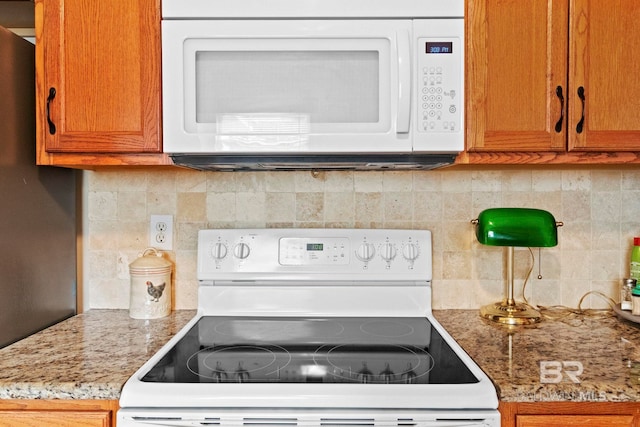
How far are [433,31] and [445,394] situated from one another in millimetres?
914

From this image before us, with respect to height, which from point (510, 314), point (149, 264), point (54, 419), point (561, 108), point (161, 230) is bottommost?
point (54, 419)

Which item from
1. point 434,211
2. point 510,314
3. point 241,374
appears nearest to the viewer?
point 241,374

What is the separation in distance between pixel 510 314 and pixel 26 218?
1.47 m

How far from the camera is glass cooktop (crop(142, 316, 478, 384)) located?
3.58ft

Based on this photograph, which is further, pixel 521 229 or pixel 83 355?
pixel 521 229

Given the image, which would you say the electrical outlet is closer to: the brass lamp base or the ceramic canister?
the ceramic canister

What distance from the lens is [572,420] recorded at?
1027 millimetres

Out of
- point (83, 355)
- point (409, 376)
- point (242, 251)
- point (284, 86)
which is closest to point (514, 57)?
point (284, 86)

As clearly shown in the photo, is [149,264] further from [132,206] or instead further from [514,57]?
[514,57]

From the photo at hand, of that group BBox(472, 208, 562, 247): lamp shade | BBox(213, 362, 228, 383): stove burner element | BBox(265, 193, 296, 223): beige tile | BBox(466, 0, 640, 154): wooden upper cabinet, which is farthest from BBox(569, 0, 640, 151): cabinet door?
BBox(213, 362, 228, 383): stove burner element

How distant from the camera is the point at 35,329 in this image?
1422mm

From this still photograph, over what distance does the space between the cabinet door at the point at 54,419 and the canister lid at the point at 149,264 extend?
54cm

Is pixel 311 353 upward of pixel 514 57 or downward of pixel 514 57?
downward

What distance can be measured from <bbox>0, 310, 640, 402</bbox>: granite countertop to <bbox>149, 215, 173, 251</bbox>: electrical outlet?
25 centimetres
